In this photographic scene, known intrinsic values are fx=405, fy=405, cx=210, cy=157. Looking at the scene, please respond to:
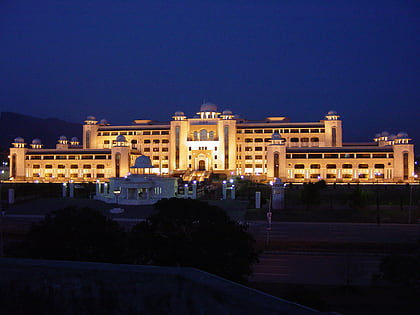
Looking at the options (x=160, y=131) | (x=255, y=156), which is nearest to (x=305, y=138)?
(x=255, y=156)

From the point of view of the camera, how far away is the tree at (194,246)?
1655 centimetres

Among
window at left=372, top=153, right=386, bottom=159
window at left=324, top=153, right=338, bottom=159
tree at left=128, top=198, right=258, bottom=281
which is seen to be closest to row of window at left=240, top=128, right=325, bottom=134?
window at left=324, top=153, right=338, bottom=159

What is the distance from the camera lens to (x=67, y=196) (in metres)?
58.9

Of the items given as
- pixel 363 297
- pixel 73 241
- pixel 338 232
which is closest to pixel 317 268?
pixel 363 297

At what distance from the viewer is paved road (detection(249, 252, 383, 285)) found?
20.4 m

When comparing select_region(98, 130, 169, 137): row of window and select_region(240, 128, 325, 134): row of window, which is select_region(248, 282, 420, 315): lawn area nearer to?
select_region(240, 128, 325, 134): row of window

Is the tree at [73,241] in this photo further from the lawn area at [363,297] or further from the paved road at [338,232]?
the paved road at [338,232]

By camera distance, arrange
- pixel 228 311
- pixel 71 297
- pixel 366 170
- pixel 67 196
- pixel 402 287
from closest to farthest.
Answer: pixel 228 311 < pixel 71 297 < pixel 402 287 < pixel 67 196 < pixel 366 170

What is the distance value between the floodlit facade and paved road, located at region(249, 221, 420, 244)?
3901cm

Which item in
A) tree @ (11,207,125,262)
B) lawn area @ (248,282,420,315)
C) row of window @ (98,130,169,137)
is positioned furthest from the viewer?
row of window @ (98,130,169,137)

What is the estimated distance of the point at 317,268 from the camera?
895 inches

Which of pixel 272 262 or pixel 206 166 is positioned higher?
pixel 206 166

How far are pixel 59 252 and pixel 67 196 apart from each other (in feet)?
147

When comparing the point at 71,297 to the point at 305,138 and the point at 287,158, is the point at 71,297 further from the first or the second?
the point at 305,138
